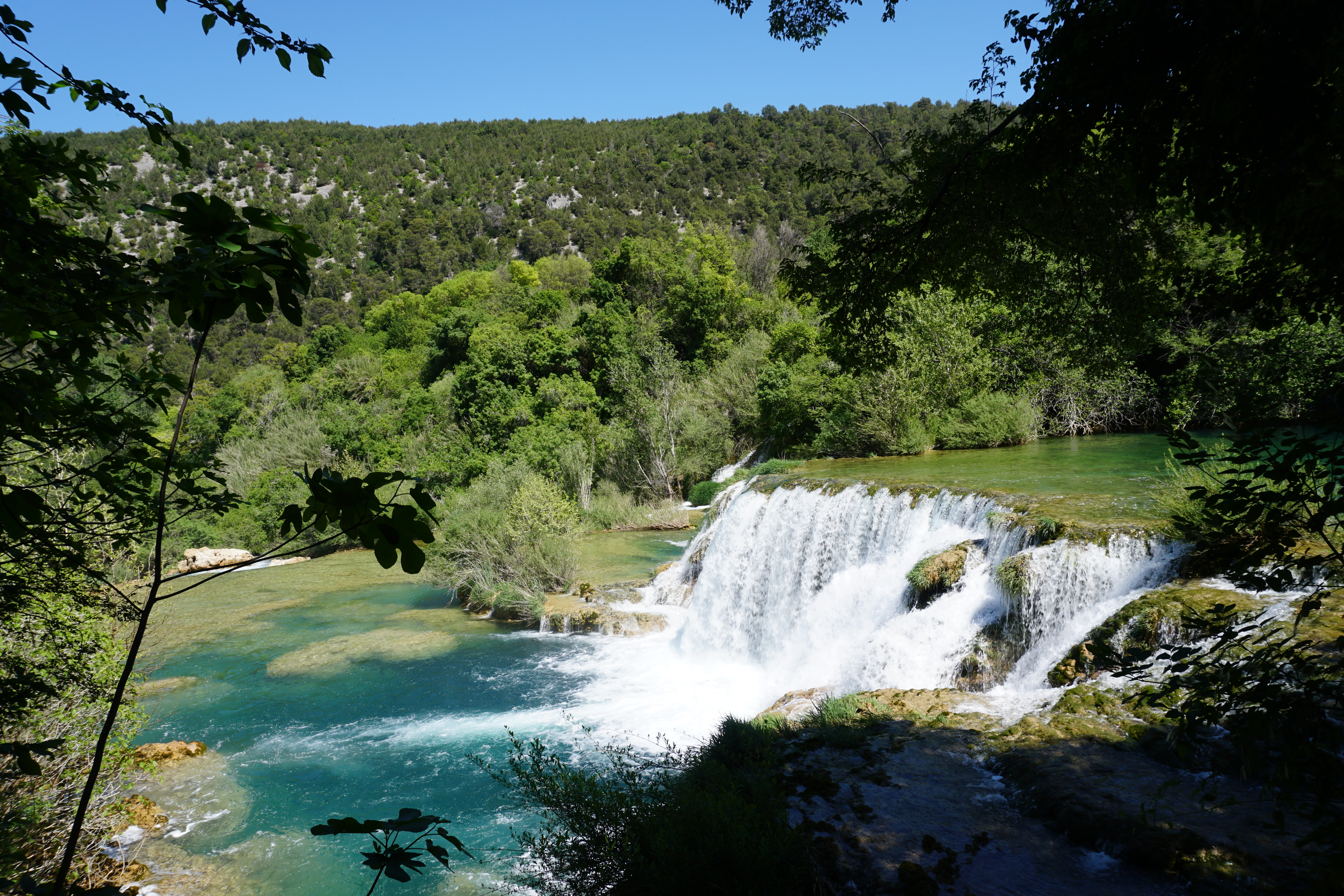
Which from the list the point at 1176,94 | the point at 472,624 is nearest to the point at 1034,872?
the point at 1176,94

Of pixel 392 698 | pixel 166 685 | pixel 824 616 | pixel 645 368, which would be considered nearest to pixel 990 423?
pixel 824 616

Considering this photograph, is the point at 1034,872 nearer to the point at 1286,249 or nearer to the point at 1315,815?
the point at 1315,815

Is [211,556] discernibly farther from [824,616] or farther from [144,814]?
[824,616]

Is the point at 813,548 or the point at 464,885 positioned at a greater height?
the point at 813,548

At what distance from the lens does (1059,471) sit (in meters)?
13.3

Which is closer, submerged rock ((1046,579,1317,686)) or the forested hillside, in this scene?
submerged rock ((1046,579,1317,686))

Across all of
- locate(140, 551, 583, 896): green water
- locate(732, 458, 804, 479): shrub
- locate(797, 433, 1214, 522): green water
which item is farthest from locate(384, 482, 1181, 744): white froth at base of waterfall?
locate(732, 458, 804, 479): shrub

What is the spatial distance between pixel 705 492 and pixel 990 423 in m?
8.99

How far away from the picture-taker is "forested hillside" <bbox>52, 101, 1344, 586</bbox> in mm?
13281

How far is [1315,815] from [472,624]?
14.0m

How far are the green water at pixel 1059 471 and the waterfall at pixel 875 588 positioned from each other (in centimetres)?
98

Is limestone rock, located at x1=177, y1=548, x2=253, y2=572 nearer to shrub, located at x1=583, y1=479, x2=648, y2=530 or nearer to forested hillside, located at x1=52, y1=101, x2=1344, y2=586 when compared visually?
forested hillside, located at x1=52, y1=101, x2=1344, y2=586

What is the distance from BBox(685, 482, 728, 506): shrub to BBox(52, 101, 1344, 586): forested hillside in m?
A: 0.97

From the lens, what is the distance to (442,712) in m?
10.3
